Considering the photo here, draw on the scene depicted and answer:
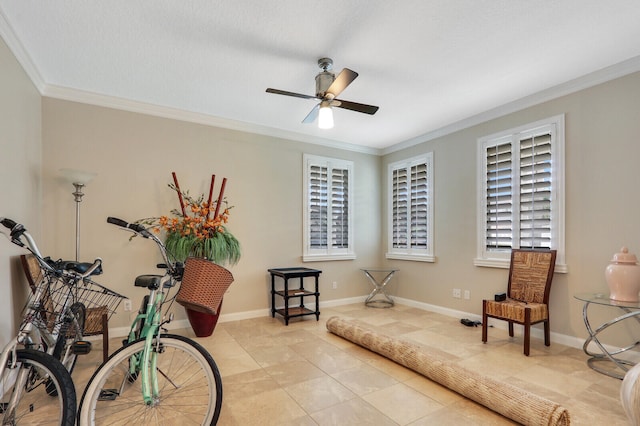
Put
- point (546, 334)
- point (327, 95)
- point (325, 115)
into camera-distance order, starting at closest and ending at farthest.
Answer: point (327, 95) → point (325, 115) → point (546, 334)

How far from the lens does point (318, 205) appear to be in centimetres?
498

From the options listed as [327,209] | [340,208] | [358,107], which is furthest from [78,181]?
[340,208]

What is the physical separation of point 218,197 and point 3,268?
215cm

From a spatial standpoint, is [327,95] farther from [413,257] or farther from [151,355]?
[413,257]

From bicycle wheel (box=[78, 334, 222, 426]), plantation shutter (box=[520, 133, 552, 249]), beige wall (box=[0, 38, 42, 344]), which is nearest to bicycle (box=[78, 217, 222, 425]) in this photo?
bicycle wheel (box=[78, 334, 222, 426])

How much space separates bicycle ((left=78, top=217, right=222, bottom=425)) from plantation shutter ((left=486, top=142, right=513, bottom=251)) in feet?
11.3

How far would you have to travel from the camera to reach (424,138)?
490 cm

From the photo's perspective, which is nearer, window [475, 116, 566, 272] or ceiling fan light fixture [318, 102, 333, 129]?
ceiling fan light fixture [318, 102, 333, 129]

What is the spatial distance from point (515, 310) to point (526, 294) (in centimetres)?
43

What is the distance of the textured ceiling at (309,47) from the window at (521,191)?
48 centimetres

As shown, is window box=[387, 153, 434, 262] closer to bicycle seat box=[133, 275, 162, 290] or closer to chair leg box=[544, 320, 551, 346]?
chair leg box=[544, 320, 551, 346]

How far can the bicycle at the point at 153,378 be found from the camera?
160 centimetres

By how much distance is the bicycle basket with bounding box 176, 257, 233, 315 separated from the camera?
1628 mm

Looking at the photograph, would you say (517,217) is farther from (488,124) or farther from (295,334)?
(295,334)
